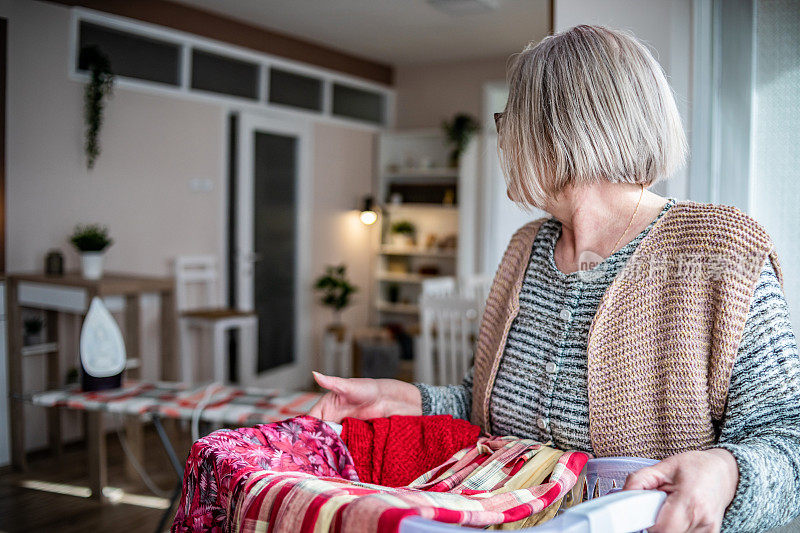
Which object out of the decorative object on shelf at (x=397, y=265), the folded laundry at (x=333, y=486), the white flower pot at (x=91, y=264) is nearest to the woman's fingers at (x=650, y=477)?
the folded laundry at (x=333, y=486)

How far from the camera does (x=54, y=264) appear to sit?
12.2 ft

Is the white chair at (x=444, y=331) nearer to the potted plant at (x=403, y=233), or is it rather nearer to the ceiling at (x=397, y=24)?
the ceiling at (x=397, y=24)

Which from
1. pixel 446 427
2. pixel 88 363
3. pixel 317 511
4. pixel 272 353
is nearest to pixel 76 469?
pixel 88 363

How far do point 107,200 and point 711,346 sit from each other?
4.05m

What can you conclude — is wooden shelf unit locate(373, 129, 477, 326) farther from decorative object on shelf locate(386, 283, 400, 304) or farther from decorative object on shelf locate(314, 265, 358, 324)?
decorative object on shelf locate(314, 265, 358, 324)

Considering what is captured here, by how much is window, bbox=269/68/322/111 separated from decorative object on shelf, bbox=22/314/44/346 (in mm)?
2494

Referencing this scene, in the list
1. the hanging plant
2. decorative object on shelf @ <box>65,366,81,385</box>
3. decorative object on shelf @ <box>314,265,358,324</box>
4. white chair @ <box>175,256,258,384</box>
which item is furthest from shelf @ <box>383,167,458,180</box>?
decorative object on shelf @ <box>65,366,81,385</box>

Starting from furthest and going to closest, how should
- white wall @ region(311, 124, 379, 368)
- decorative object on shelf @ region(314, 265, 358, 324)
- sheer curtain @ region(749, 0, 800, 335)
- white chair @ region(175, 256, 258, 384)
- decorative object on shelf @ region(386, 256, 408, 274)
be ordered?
decorative object on shelf @ region(386, 256, 408, 274) < white wall @ region(311, 124, 379, 368) < decorative object on shelf @ region(314, 265, 358, 324) < white chair @ region(175, 256, 258, 384) < sheer curtain @ region(749, 0, 800, 335)

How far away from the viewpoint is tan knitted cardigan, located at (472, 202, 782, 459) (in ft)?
2.83

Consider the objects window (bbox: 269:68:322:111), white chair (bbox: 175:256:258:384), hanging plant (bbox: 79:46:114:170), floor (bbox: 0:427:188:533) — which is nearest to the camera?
floor (bbox: 0:427:188:533)

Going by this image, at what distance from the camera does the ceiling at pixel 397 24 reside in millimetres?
4652

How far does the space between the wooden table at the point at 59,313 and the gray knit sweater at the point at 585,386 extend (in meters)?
2.59

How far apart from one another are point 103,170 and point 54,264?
0.75 meters

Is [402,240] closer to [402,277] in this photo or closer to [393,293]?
[402,277]
